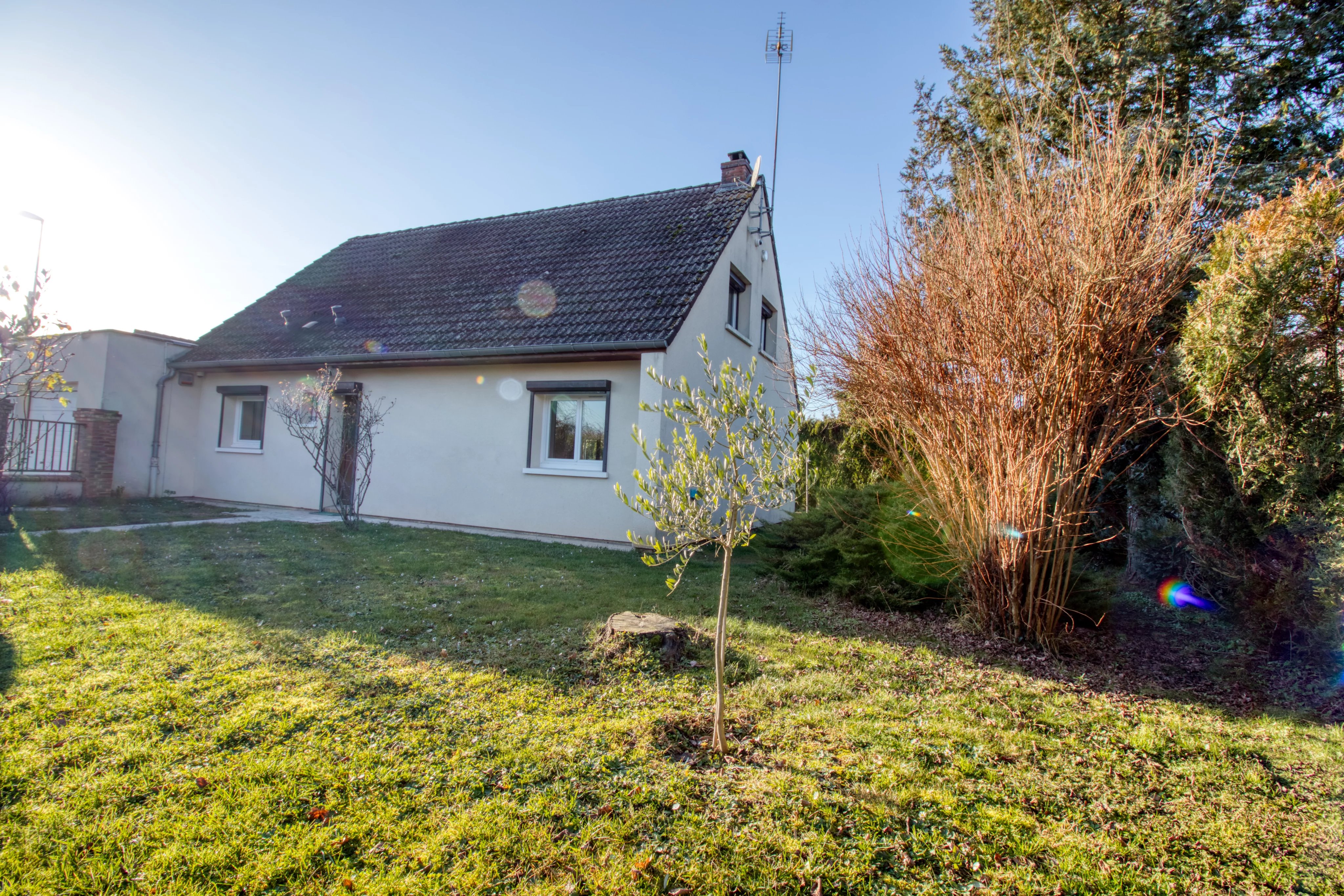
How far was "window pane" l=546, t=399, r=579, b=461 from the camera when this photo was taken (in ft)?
31.8

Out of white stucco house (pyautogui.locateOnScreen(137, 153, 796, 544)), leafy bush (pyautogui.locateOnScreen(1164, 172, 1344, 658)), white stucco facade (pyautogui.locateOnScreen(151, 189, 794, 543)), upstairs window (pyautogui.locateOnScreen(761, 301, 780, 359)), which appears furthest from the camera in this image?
upstairs window (pyautogui.locateOnScreen(761, 301, 780, 359))

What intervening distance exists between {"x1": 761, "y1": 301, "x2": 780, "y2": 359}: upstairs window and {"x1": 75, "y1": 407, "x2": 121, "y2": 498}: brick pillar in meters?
12.5

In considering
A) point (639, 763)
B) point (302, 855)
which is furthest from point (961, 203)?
point (302, 855)

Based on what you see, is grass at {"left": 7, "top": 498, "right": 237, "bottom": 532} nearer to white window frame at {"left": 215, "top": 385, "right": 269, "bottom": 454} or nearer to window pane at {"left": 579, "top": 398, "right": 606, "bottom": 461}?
white window frame at {"left": 215, "top": 385, "right": 269, "bottom": 454}

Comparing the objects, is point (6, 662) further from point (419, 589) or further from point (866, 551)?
point (866, 551)

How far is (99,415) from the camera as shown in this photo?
11.6m

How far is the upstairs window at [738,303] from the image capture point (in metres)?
11.9

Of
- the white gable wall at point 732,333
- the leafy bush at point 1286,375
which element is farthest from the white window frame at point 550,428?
the leafy bush at point 1286,375

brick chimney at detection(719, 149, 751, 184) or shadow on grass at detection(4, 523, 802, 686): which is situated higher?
brick chimney at detection(719, 149, 751, 184)

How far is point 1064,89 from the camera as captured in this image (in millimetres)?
10023

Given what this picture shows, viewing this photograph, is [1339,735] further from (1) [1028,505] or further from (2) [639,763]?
(2) [639,763]

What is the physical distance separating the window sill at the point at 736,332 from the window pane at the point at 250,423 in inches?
357

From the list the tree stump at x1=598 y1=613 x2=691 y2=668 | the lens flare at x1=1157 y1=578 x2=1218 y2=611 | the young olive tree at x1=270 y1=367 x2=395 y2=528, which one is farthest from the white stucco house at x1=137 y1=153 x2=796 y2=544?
the lens flare at x1=1157 y1=578 x2=1218 y2=611

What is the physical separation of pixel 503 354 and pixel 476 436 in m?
1.47
